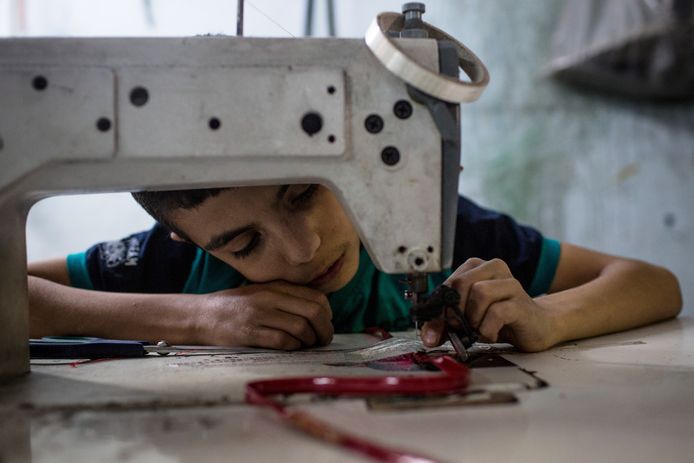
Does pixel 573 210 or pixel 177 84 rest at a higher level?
pixel 177 84

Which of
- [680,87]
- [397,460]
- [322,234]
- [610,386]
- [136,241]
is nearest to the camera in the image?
[397,460]

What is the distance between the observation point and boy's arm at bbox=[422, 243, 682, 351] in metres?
0.98

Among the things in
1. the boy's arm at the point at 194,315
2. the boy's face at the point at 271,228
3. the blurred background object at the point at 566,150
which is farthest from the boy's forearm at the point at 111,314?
the blurred background object at the point at 566,150

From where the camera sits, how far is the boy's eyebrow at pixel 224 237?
1067mm

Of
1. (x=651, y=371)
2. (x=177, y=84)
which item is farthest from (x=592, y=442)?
(x=177, y=84)

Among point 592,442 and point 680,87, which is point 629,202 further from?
point 592,442

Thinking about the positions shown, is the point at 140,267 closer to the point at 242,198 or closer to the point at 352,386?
the point at 242,198

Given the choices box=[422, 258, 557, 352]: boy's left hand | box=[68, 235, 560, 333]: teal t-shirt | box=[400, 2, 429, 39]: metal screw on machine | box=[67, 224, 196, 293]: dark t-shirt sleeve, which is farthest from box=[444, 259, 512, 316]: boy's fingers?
box=[67, 224, 196, 293]: dark t-shirt sleeve

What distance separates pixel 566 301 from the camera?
3.82 ft

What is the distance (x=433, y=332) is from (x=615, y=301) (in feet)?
1.45

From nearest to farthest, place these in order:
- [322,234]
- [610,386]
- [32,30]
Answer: [610,386], [322,234], [32,30]

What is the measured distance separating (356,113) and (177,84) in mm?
205

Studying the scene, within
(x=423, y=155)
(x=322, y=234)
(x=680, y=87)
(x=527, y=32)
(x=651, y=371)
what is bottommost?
(x=651, y=371)

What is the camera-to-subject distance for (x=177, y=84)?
0.80 meters
